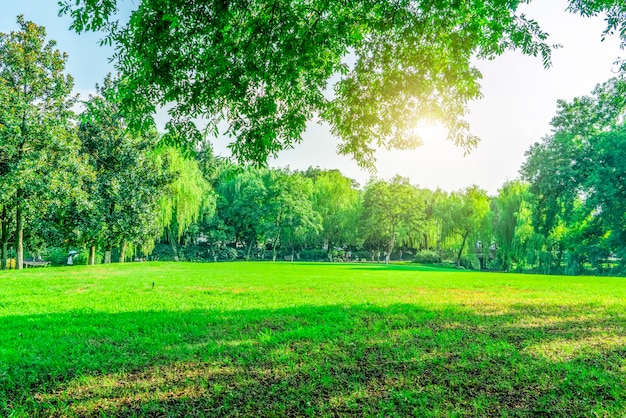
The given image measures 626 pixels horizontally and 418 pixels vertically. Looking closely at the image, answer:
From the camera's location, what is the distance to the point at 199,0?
4914mm

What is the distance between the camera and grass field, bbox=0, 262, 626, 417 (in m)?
3.33

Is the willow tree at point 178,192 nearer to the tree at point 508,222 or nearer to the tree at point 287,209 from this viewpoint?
the tree at point 287,209

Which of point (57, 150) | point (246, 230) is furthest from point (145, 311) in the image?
point (246, 230)

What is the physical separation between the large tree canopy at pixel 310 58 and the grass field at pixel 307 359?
307 centimetres

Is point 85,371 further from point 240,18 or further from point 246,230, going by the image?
point 246,230

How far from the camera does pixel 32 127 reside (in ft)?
62.0

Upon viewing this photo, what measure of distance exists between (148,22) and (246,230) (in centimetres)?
4305

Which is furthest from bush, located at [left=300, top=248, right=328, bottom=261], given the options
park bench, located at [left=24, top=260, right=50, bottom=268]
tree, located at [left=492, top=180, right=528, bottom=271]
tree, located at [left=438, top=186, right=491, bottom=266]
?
park bench, located at [left=24, top=260, right=50, bottom=268]

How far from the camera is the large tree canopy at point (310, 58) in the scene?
515cm

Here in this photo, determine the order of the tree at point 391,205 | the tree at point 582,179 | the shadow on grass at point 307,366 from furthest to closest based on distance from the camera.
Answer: the tree at point 391,205
the tree at point 582,179
the shadow on grass at point 307,366

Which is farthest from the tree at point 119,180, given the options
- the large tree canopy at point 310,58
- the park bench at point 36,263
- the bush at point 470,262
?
the bush at point 470,262

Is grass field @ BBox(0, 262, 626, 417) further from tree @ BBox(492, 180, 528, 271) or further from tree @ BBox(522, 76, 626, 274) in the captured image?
tree @ BBox(492, 180, 528, 271)

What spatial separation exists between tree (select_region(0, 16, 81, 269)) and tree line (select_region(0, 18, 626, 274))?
6 cm

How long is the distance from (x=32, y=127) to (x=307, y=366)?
68.9 feet
